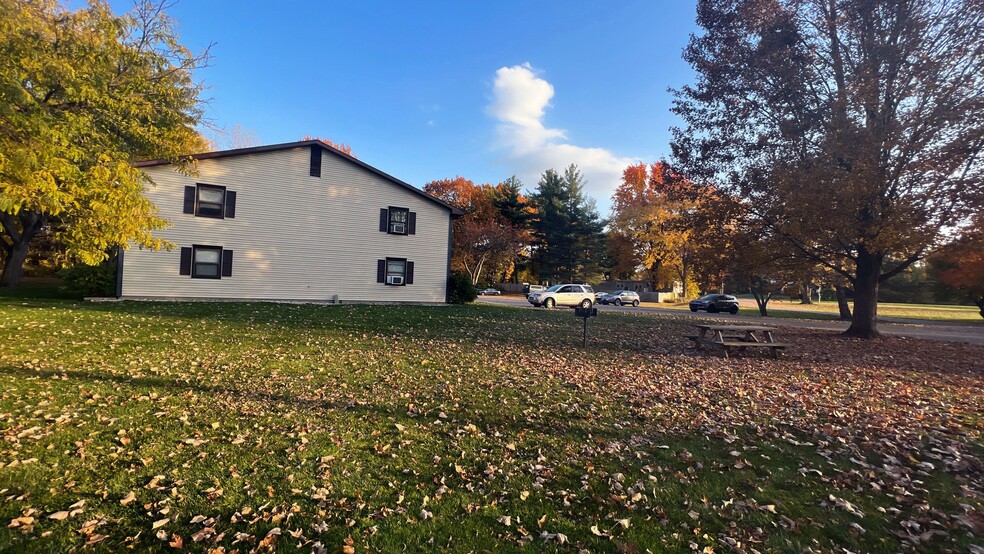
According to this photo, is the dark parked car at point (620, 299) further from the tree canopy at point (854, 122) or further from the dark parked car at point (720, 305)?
the tree canopy at point (854, 122)

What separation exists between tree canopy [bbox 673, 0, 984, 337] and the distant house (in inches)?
551

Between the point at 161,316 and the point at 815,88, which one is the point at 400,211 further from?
the point at 815,88

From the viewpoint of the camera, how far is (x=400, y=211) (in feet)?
74.8

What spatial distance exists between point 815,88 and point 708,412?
14.2 m

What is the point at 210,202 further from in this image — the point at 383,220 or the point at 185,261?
the point at 383,220

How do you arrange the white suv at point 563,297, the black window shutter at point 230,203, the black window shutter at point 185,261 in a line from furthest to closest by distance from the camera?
the white suv at point 563,297 < the black window shutter at point 230,203 < the black window shutter at point 185,261

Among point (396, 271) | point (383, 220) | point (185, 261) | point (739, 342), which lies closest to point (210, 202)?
point (185, 261)

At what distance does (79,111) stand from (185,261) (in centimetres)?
1260

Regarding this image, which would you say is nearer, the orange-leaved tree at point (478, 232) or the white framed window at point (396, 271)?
the white framed window at point (396, 271)

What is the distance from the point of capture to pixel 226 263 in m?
19.5

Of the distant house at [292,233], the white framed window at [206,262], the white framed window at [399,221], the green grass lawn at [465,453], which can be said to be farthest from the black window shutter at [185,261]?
the green grass lawn at [465,453]

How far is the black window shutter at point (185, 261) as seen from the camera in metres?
18.8

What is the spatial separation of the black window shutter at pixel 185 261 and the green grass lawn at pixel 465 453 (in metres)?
10.5

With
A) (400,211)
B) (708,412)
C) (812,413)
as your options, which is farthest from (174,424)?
(400,211)
